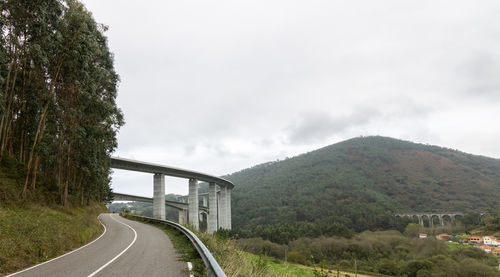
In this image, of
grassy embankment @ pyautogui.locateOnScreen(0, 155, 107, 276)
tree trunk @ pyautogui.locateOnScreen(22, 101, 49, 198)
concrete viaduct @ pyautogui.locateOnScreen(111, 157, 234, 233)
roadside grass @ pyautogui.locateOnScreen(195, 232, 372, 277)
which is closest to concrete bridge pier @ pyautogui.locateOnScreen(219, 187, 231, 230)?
concrete viaduct @ pyautogui.locateOnScreen(111, 157, 234, 233)

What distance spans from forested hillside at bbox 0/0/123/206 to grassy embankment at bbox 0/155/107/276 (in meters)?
0.34

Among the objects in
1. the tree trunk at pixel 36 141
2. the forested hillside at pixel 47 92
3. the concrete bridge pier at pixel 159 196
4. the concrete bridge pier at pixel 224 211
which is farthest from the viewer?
the concrete bridge pier at pixel 224 211

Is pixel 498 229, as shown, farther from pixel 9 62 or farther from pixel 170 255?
pixel 9 62

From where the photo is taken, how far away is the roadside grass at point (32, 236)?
8.91 m

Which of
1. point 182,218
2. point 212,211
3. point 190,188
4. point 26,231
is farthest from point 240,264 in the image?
point 212,211

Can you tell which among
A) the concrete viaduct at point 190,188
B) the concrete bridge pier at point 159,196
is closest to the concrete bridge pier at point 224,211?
the concrete viaduct at point 190,188

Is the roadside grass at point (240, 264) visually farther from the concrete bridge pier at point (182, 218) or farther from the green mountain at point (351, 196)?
the green mountain at point (351, 196)

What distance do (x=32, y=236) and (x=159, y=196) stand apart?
36572 millimetres

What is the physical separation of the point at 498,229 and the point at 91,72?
379 ft

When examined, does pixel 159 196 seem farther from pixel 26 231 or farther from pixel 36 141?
pixel 26 231

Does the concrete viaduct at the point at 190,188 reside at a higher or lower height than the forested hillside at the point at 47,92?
lower

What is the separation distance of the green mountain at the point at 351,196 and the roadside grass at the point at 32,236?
73.8 metres

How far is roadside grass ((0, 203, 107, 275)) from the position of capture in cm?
891

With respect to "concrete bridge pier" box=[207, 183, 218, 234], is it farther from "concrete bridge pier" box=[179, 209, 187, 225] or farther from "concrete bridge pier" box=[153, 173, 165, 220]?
"concrete bridge pier" box=[153, 173, 165, 220]
